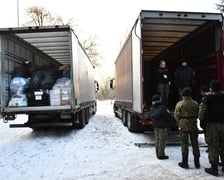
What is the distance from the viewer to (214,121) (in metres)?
5.66

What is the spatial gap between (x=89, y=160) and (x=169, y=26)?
464cm

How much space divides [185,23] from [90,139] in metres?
4.41

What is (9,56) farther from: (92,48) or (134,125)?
(92,48)

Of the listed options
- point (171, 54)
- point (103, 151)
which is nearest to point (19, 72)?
point (103, 151)

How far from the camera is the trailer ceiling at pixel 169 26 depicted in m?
7.89

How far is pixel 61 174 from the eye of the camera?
5.81 meters

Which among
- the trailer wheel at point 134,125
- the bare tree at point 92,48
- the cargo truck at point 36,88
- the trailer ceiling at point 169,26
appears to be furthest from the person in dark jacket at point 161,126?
the bare tree at point 92,48

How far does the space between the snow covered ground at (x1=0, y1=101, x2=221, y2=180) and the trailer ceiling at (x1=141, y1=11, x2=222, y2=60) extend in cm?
326

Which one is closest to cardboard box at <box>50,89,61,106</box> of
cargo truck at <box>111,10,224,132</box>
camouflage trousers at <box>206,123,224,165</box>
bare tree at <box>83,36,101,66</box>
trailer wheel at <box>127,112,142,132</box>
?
cargo truck at <box>111,10,224,132</box>

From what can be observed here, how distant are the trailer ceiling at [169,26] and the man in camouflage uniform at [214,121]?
2.78 metres

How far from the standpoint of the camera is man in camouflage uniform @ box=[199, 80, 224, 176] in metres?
5.62

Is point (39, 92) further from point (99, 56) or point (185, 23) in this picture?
point (99, 56)

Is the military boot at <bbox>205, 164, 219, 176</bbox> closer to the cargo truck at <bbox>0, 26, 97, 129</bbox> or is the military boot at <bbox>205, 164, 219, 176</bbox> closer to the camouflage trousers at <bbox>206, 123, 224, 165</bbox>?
the camouflage trousers at <bbox>206, 123, 224, 165</bbox>

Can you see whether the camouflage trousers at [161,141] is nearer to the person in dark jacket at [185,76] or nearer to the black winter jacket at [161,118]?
the black winter jacket at [161,118]
